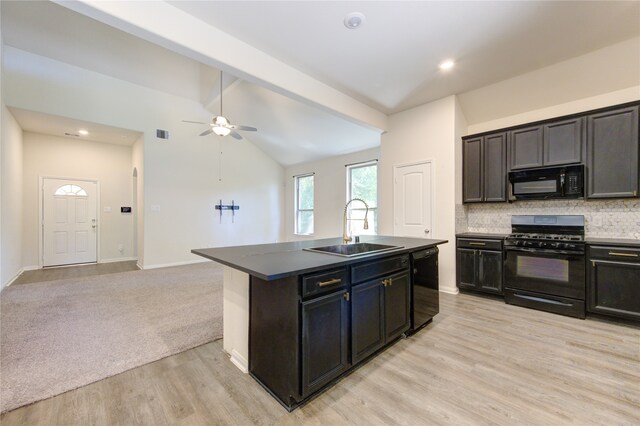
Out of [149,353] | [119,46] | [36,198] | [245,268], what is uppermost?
[119,46]

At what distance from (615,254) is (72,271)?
867cm

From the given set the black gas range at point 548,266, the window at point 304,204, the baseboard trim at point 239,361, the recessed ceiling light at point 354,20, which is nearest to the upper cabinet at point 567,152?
the black gas range at point 548,266

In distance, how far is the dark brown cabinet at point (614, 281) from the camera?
2.71 meters

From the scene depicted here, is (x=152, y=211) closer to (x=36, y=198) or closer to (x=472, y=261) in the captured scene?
(x=36, y=198)

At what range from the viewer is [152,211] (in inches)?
226

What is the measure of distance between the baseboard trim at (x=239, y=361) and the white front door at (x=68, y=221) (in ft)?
20.5

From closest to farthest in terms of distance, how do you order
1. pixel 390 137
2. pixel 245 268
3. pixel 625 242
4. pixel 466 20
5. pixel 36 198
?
pixel 245 268, pixel 466 20, pixel 625 242, pixel 390 137, pixel 36 198

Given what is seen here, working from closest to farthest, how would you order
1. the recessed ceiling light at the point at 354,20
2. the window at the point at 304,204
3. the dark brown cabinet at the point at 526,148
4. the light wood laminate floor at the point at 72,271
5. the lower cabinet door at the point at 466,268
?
the recessed ceiling light at the point at 354,20 → the dark brown cabinet at the point at 526,148 → the lower cabinet door at the point at 466,268 → the light wood laminate floor at the point at 72,271 → the window at the point at 304,204

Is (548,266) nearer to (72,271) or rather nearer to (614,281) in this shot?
(614,281)

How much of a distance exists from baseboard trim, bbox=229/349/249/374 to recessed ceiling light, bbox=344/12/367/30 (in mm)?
3039

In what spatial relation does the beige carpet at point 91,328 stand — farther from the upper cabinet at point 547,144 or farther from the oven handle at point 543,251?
the upper cabinet at point 547,144

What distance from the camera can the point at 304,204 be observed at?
798cm

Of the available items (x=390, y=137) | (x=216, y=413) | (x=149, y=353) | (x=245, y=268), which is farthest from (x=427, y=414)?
(x=390, y=137)

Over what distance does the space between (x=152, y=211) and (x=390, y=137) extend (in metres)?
5.16
